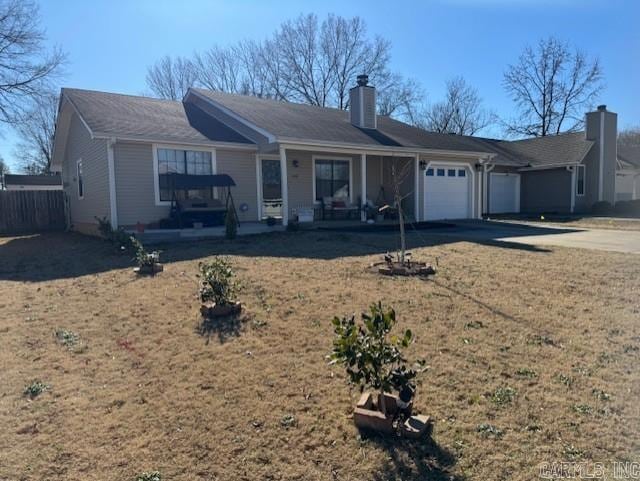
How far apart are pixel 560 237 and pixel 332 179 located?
7543mm

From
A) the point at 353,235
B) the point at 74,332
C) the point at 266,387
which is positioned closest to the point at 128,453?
the point at 266,387

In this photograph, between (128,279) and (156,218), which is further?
(156,218)

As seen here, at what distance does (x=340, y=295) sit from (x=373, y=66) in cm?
3334

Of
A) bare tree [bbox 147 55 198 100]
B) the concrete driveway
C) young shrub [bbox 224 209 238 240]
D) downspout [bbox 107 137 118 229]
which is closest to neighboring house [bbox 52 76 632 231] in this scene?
downspout [bbox 107 137 118 229]

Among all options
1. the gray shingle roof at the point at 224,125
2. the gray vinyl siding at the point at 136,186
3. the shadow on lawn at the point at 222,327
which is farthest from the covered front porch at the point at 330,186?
the shadow on lawn at the point at 222,327

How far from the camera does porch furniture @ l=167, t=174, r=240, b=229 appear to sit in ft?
39.7

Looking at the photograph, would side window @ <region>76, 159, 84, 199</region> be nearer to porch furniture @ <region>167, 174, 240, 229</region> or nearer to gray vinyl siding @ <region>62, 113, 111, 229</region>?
gray vinyl siding @ <region>62, 113, 111, 229</region>

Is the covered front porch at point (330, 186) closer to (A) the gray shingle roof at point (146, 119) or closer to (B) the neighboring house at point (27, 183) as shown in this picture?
(A) the gray shingle roof at point (146, 119)

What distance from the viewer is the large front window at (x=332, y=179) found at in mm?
15677

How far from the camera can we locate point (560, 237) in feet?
39.4

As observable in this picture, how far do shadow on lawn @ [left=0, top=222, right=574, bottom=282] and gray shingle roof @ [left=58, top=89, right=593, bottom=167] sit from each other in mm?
3043

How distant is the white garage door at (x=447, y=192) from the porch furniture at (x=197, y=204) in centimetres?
741

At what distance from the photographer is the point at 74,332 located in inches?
199

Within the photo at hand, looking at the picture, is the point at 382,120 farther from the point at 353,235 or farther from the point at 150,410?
the point at 150,410
